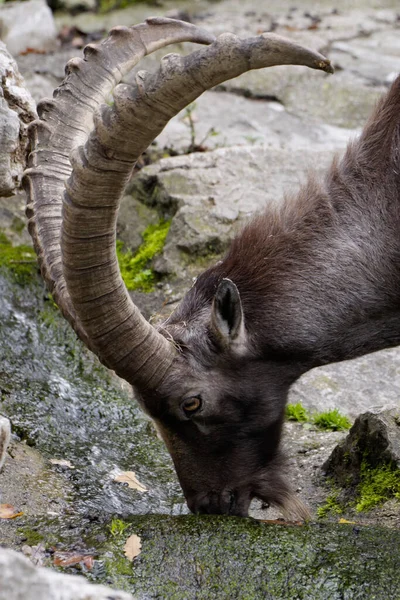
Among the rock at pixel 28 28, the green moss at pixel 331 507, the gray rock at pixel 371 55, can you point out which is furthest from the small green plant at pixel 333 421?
the rock at pixel 28 28

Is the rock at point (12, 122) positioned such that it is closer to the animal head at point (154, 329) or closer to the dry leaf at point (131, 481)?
the animal head at point (154, 329)

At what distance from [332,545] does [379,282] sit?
1582 millimetres

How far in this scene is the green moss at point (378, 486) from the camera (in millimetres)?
5262

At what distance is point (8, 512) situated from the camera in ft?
15.3

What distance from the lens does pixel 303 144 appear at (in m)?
10.1

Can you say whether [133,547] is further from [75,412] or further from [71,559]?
[75,412]

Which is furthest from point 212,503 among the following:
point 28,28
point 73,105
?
point 28,28

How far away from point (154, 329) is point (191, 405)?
0.49 meters

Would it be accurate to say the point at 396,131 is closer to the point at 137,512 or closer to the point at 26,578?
the point at 137,512

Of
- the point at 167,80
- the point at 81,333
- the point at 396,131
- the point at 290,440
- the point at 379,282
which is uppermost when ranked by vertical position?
the point at 167,80

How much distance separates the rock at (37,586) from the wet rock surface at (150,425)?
4.74 feet

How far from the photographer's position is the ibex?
16.5 ft

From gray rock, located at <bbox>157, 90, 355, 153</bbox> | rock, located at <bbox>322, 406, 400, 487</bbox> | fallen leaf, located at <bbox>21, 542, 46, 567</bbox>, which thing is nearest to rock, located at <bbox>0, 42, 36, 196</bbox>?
fallen leaf, located at <bbox>21, 542, 46, 567</bbox>

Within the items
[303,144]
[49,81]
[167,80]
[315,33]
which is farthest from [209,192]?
[315,33]
